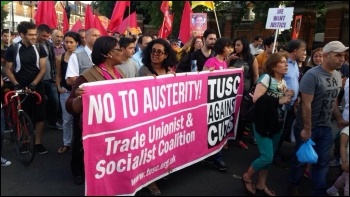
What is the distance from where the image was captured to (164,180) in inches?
161

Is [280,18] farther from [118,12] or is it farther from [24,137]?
[24,137]

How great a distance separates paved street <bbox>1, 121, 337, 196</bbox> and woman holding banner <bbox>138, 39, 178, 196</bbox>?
1.33 ft

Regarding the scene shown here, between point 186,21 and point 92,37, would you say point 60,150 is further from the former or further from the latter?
point 186,21

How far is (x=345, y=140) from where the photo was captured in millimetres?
3271

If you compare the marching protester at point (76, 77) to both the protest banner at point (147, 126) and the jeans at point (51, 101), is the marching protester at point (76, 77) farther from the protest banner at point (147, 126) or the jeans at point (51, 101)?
the jeans at point (51, 101)

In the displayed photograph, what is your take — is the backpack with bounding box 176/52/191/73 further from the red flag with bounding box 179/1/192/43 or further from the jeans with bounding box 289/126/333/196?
the jeans with bounding box 289/126/333/196

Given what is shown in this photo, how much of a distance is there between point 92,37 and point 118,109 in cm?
199

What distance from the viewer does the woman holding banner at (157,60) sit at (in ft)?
12.4

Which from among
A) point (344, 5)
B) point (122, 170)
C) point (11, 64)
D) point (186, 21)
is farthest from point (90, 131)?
point (344, 5)

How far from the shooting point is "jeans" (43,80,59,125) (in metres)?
6.31

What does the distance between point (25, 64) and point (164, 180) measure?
8.27 ft

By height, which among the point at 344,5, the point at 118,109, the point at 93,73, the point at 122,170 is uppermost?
the point at 344,5

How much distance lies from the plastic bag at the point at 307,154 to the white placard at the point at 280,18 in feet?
14.6

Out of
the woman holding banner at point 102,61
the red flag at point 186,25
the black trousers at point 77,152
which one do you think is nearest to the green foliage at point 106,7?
the red flag at point 186,25
